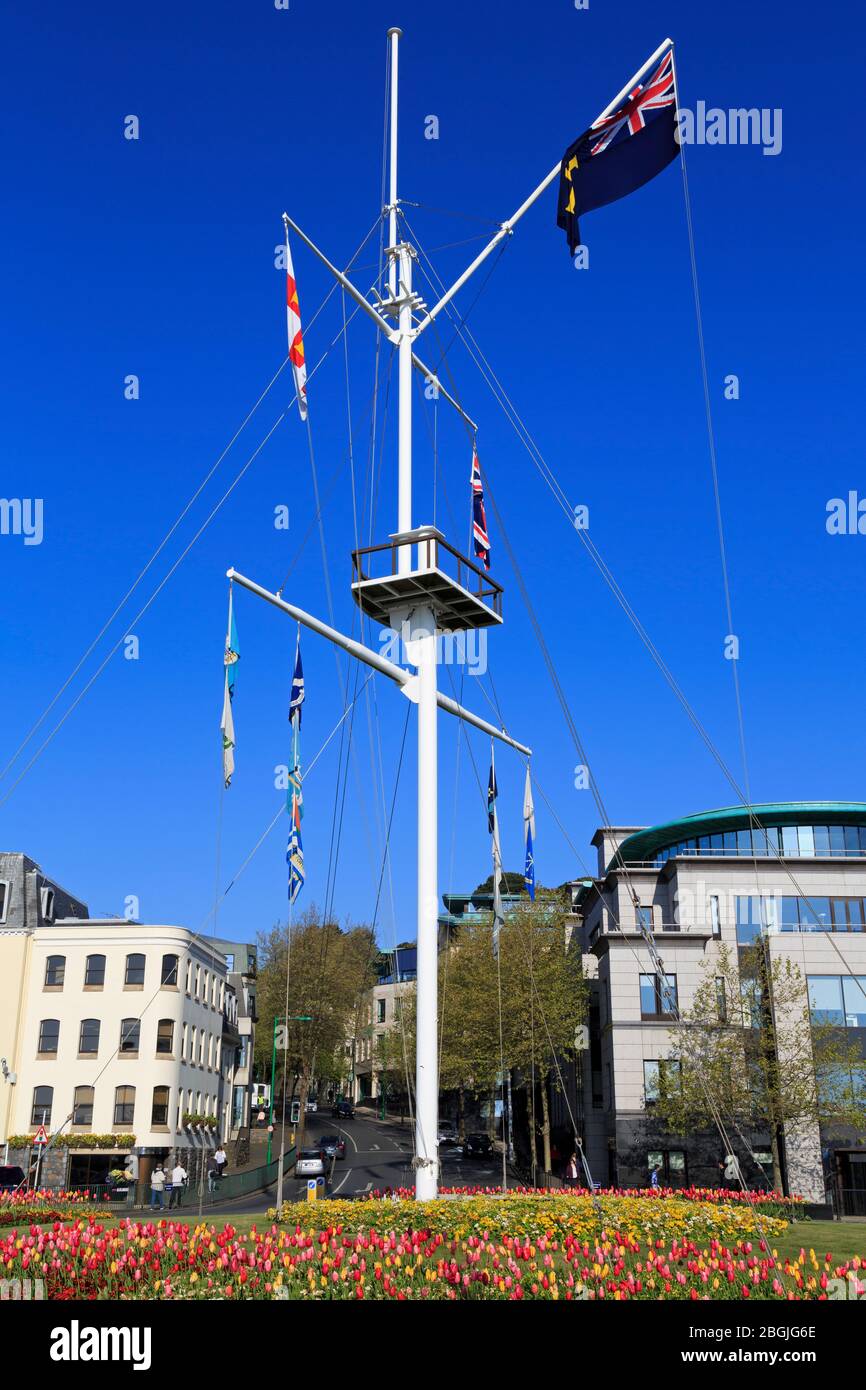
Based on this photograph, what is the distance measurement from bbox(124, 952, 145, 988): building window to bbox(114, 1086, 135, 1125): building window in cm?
487

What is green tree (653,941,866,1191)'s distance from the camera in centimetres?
4747

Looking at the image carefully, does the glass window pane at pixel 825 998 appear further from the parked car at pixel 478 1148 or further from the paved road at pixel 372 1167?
the parked car at pixel 478 1148

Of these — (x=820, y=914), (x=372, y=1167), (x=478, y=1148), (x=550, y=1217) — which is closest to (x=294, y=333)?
(x=550, y=1217)

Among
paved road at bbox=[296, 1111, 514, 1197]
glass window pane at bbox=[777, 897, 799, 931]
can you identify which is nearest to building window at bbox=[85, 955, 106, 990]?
paved road at bbox=[296, 1111, 514, 1197]

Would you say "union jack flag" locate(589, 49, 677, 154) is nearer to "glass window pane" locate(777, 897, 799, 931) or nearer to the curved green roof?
"glass window pane" locate(777, 897, 799, 931)

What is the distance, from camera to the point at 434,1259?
47.9 feet

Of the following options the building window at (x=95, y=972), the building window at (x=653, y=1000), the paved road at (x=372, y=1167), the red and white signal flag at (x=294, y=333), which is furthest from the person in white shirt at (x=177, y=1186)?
the red and white signal flag at (x=294, y=333)

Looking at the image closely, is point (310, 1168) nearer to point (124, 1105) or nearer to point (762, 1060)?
point (124, 1105)

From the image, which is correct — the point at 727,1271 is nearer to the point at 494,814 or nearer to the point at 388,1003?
the point at 494,814

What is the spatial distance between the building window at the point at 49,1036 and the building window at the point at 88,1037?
1108 mm

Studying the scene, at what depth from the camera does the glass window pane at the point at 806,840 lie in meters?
70.8

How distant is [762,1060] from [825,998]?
5.79 meters
